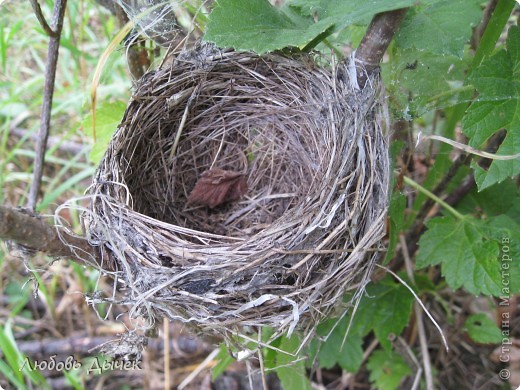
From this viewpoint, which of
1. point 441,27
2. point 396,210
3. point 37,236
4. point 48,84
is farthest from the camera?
point 48,84

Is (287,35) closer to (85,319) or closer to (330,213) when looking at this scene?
(330,213)

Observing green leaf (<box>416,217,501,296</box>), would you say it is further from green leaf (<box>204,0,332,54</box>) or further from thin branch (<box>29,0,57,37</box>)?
thin branch (<box>29,0,57,37</box>)

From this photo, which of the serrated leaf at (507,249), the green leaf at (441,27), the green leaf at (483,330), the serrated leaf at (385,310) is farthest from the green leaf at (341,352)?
the green leaf at (441,27)

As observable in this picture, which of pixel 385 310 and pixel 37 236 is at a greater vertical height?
pixel 37 236

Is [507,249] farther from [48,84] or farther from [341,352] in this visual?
[48,84]

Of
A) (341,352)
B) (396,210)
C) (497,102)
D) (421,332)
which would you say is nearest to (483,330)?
(421,332)

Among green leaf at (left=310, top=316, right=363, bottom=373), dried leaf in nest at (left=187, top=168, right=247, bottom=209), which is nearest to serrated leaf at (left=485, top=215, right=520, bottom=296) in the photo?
green leaf at (left=310, top=316, right=363, bottom=373)

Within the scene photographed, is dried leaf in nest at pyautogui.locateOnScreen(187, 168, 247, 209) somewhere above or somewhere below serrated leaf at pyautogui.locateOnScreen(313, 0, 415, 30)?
below

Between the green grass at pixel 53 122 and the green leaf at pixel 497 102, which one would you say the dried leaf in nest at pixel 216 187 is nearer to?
the green grass at pixel 53 122
